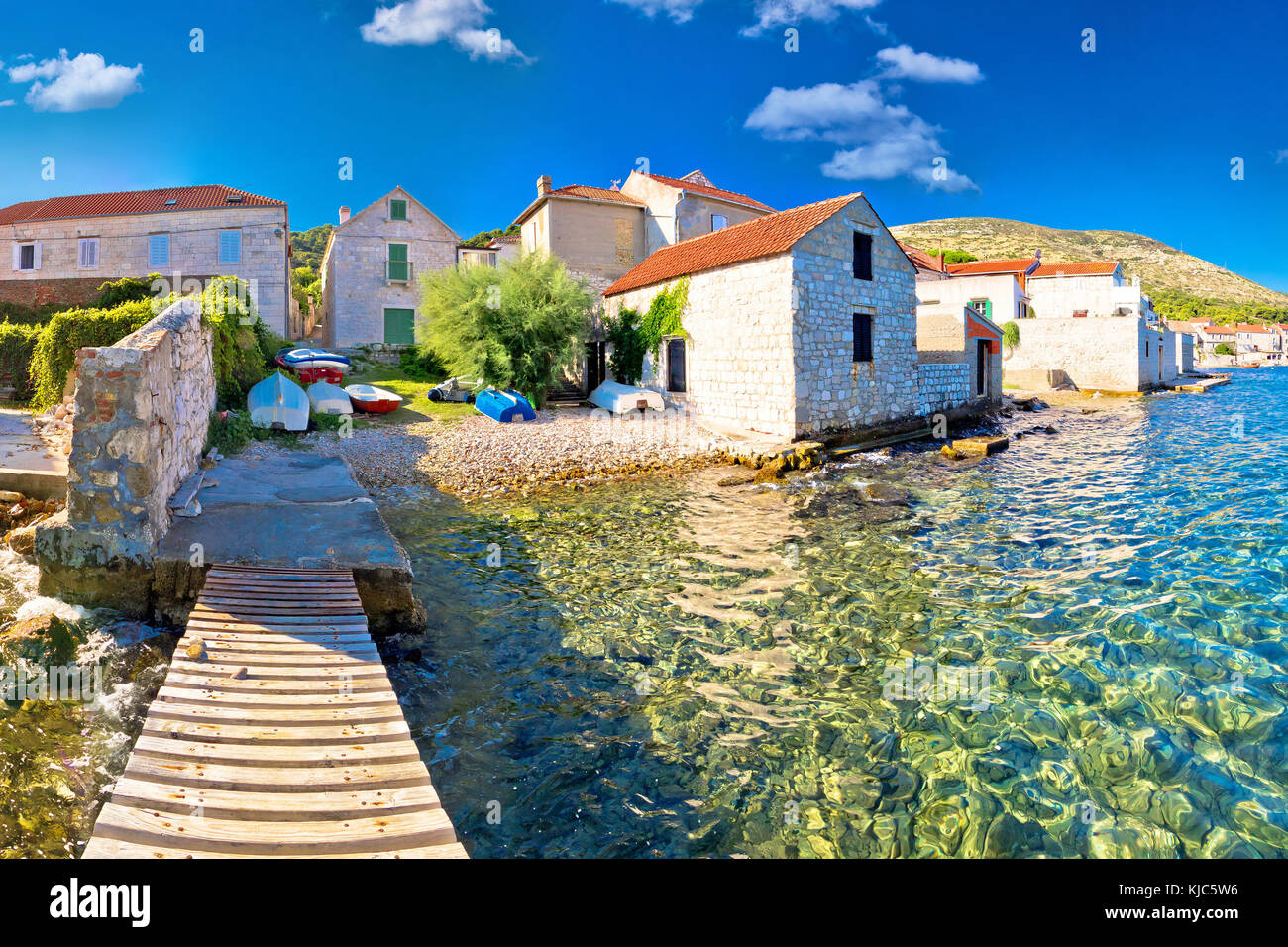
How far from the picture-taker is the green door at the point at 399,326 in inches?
1198

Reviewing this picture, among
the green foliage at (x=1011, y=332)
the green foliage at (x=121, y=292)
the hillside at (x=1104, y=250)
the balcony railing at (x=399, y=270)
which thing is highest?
the hillside at (x=1104, y=250)

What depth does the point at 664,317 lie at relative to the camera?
22359 mm

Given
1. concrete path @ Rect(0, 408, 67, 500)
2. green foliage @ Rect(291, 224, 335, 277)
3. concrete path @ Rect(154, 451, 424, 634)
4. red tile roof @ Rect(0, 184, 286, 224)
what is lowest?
concrete path @ Rect(154, 451, 424, 634)

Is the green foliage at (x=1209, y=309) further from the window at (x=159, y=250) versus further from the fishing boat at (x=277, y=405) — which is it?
the window at (x=159, y=250)

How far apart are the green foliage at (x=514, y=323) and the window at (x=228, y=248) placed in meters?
12.9

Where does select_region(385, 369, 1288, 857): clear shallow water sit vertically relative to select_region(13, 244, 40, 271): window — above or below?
below

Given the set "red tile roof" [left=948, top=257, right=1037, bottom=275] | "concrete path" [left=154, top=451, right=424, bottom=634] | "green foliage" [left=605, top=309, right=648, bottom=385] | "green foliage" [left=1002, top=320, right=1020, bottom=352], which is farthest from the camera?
"red tile roof" [left=948, top=257, right=1037, bottom=275]

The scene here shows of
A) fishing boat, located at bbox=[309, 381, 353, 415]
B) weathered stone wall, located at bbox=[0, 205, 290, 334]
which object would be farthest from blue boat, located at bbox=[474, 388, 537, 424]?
weathered stone wall, located at bbox=[0, 205, 290, 334]

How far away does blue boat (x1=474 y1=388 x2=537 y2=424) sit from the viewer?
62.4 feet

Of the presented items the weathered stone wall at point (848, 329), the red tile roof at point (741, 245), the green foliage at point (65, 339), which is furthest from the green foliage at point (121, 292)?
the weathered stone wall at point (848, 329)

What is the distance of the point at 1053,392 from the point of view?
3834cm

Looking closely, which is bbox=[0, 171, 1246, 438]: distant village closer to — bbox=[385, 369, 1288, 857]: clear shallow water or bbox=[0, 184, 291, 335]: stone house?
bbox=[0, 184, 291, 335]: stone house

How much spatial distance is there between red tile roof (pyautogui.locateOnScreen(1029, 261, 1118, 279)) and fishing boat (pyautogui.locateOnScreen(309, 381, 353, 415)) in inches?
1896
